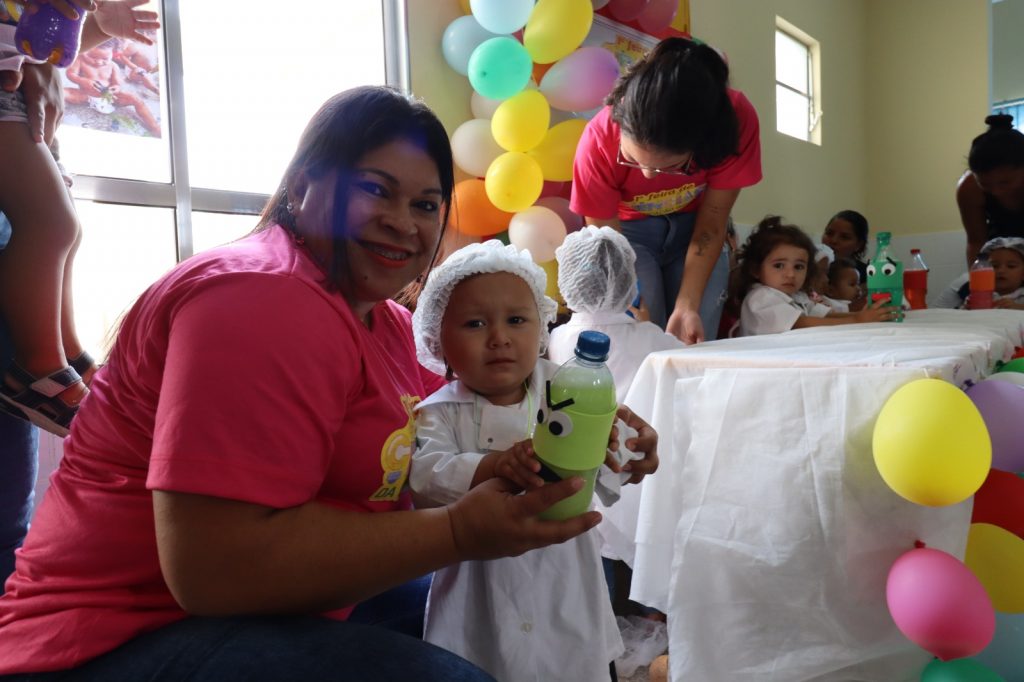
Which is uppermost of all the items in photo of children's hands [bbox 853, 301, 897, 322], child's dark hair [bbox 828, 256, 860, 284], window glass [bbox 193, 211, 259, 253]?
window glass [bbox 193, 211, 259, 253]

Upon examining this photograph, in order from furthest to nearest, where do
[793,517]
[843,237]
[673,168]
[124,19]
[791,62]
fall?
1. [791,62]
2. [843,237]
3. [673,168]
4. [124,19]
5. [793,517]

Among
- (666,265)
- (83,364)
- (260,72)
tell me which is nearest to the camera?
(83,364)

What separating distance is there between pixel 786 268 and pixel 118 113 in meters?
2.78

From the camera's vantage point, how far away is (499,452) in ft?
3.90

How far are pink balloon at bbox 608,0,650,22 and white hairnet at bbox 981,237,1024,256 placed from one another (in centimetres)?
247

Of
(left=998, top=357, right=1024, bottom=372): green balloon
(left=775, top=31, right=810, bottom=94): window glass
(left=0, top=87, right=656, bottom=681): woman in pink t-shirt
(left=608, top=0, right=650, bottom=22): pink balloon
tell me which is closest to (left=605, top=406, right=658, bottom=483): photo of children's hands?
(left=0, top=87, right=656, bottom=681): woman in pink t-shirt

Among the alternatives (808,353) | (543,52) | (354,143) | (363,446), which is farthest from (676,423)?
(543,52)

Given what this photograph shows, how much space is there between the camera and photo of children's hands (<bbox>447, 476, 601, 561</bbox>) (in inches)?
34.2

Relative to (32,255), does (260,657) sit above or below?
below

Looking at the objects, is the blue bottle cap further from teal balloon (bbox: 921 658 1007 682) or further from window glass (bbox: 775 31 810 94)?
window glass (bbox: 775 31 810 94)

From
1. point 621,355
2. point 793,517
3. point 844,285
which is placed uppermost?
point 844,285

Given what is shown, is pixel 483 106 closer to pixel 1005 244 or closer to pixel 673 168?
pixel 673 168

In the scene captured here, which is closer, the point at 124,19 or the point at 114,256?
the point at 124,19

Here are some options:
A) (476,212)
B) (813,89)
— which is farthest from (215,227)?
(813,89)
